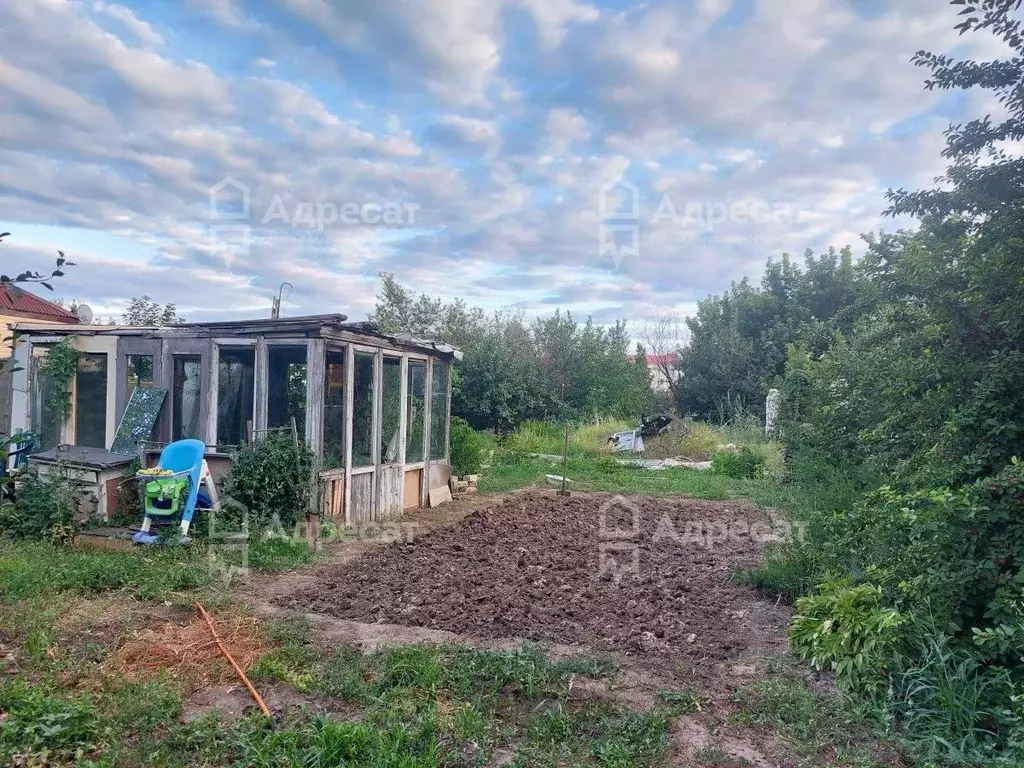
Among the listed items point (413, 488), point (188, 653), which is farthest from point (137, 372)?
point (188, 653)

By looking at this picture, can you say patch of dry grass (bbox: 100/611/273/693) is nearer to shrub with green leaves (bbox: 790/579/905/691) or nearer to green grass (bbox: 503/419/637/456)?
shrub with green leaves (bbox: 790/579/905/691)

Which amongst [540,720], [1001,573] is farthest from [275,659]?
[1001,573]

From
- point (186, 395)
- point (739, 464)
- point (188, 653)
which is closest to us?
point (188, 653)

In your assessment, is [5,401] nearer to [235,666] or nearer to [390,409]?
[390,409]

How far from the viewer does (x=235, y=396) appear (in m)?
8.06

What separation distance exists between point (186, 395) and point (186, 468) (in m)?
1.65

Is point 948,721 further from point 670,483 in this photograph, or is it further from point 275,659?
point 670,483

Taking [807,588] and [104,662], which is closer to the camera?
[104,662]

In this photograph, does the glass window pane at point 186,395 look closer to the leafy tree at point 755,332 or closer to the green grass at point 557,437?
the green grass at point 557,437

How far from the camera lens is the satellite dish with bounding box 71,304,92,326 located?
992 centimetres

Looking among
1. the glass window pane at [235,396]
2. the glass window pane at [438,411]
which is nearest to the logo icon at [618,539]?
the glass window pane at [438,411]

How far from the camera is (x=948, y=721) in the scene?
3266 millimetres

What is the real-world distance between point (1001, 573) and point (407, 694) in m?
3.09

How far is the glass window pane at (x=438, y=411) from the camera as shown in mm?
10383
